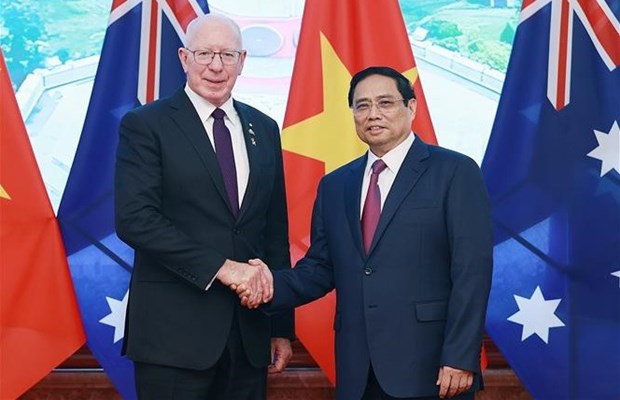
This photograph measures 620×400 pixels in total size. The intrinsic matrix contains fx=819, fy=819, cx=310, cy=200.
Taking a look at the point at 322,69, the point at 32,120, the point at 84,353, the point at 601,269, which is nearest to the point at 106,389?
the point at 84,353

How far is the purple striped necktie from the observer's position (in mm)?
2006

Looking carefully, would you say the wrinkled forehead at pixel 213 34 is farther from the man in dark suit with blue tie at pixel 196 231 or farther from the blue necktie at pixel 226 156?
the blue necktie at pixel 226 156

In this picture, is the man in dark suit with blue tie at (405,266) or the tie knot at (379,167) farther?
the tie knot at (379,167)

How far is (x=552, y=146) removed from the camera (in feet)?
8.77

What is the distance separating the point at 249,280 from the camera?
6.43ft

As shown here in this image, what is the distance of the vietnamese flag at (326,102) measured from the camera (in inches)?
105

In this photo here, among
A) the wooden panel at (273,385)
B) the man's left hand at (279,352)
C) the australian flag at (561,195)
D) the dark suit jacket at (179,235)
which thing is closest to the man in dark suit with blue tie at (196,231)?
the dark suit jacket at (179,235)

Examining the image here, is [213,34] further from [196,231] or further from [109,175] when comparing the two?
[109,175]

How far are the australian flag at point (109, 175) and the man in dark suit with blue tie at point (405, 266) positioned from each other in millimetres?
808

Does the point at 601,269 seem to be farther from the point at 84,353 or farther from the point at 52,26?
the point at 52,26

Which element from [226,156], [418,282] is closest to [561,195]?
A: [418,282]

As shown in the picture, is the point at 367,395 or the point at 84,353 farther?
the point at 84,353

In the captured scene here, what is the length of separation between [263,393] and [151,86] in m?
1.10

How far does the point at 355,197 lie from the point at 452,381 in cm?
51
